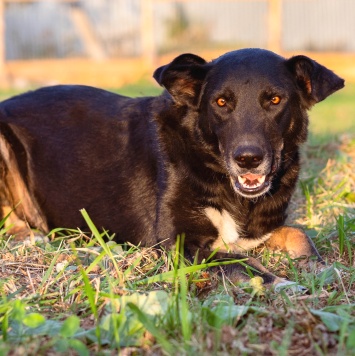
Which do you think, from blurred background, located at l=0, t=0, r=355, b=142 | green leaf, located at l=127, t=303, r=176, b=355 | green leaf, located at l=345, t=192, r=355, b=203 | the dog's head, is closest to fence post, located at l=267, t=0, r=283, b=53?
blurred background, located at l=0, t=0, r=355, b=142

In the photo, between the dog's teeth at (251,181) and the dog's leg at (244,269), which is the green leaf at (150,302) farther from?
the dog's teeth at (251,181)

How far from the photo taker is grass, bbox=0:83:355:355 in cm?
296

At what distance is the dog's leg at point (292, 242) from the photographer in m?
4.61

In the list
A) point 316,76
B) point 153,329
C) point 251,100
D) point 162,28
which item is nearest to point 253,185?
point 251,100

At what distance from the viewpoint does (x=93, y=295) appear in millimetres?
3318

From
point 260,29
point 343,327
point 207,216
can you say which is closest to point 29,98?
point 207,216

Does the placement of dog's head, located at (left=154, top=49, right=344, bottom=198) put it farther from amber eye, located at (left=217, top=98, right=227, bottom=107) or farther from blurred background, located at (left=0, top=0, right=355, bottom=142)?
blurred background, located at (left=0, top=0, right=355, bottom=142)

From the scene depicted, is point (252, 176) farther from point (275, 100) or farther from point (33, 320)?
point (33, 320)

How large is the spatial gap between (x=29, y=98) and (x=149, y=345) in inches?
124

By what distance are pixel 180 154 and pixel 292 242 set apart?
898 millimetres

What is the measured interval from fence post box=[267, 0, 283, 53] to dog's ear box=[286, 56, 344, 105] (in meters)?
17.7

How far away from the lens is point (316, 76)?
4.43 m

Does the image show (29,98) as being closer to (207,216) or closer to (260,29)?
(207,216)

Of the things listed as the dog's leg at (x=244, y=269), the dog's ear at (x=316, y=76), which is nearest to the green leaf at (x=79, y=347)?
the dog's leg at (x=244, y=269)
